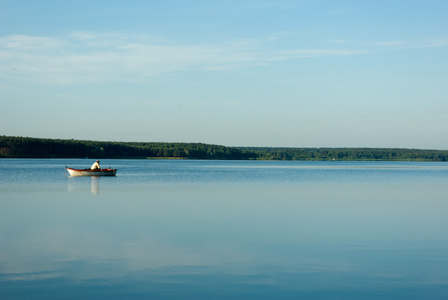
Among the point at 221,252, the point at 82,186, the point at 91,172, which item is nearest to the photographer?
the point at 221,252

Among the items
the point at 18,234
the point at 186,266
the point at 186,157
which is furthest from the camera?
the point at 186,157

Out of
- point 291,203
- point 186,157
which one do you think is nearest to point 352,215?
point 291,203

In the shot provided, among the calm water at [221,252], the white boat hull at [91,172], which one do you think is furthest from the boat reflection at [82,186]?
the calm water at [221,252]

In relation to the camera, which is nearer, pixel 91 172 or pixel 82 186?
pixel 82 186

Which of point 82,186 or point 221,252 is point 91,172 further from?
point 221,252

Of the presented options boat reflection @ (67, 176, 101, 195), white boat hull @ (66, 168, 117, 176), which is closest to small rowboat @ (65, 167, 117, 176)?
white boat hull @ (66, 168, 117, 176)

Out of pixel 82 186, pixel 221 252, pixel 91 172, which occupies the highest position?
pixel 91 172

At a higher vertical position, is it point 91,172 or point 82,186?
point 91,172

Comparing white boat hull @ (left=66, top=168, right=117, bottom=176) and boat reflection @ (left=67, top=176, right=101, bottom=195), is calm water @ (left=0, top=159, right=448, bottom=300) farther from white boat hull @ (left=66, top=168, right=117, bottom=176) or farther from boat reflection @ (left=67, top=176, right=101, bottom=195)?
white boat hull @ (left=66, top=168, right=117, bottom=176)

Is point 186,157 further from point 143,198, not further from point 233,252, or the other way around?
point 233,252

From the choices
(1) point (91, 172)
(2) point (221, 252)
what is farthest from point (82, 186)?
(2) point (221, 252)

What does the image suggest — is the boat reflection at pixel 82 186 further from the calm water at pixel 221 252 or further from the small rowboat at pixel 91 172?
the calm water at pixel 221 252

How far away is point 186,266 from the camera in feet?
36.5

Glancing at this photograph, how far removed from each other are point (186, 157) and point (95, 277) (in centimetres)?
18360
